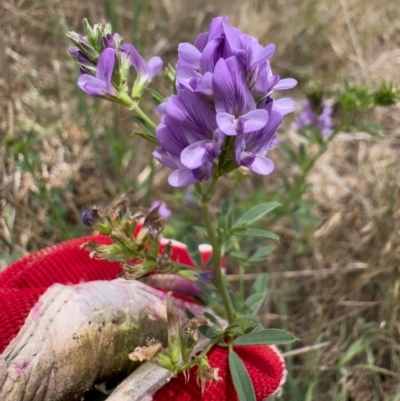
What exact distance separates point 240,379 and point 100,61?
0.78 m

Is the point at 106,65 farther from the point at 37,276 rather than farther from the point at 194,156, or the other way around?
the point at 37,276

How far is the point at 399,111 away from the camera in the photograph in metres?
2.91

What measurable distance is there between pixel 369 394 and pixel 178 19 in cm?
228

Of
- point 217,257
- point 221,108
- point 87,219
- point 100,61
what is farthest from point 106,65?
point 217,257

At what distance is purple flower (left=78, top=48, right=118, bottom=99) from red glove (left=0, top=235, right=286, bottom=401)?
0.49 m

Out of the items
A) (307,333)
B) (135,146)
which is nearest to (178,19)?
(135,146)

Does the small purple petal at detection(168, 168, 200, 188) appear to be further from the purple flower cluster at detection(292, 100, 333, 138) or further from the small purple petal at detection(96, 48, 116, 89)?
the purple flower cluster at detection(292, 100, 333, 138)

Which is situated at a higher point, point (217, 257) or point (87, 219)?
point (87, 219)

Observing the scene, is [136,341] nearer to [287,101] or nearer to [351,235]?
[287,101]

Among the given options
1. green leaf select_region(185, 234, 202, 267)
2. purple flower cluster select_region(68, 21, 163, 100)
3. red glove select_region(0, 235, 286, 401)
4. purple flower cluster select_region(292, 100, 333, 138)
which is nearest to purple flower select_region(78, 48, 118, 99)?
purple flower cluster select_region(68, 21, 163, 100)

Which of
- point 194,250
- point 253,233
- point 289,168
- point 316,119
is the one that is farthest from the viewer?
point 289,168

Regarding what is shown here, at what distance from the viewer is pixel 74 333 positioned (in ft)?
3.74

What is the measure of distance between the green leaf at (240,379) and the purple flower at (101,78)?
0.70m

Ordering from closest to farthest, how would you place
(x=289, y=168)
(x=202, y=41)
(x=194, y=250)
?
1. (x=202, y=41)
2. (x=194, y=250)
3. (x=289, y=168)
